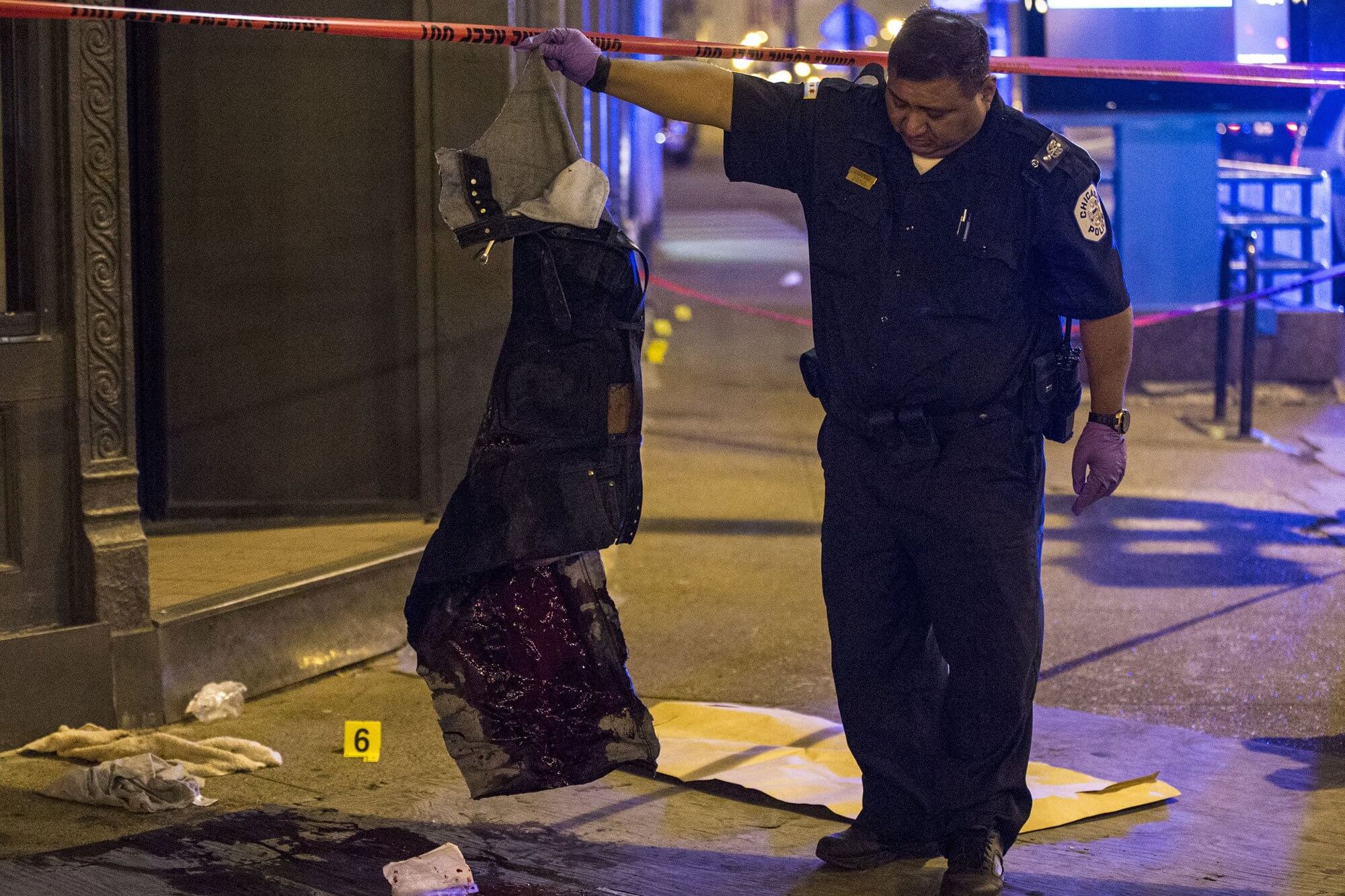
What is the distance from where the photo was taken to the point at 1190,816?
398 centimetres

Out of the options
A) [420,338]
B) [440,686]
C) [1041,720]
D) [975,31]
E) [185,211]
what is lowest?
[1041,720]

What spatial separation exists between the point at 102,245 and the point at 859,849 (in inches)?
103

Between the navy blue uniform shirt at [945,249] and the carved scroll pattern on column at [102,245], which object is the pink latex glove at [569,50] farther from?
the carved scroll pattern on column at [102,245]

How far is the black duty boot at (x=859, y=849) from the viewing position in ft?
12.0

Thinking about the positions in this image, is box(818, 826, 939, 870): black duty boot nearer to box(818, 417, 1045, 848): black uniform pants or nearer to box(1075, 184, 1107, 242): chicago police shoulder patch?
box(818, 417, 1045, 848): black uniform pants

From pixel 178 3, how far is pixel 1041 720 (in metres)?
3.61

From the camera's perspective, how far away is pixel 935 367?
11.4 ft

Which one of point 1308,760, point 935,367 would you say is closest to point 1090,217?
point 935,367

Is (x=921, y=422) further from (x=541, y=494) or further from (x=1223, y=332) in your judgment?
(x=1223, y=332)

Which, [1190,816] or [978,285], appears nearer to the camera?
[978,285]

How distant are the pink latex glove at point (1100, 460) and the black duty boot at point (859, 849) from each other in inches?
35.6

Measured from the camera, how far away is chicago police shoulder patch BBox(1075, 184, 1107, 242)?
11.3 ft

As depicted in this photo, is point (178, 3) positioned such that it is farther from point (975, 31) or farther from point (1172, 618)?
point (1172, 618)

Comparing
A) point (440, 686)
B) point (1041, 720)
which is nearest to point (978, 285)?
point (440, 686)
